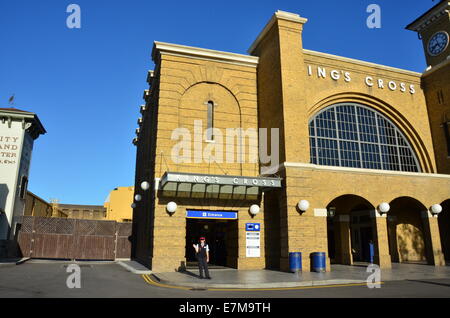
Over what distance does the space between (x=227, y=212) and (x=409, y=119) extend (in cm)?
1555

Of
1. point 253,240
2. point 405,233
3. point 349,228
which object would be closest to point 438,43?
point 405,233

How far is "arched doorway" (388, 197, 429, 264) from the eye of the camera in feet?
81.6

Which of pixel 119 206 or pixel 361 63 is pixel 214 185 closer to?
pixel 361 63

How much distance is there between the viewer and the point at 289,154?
18.4 m

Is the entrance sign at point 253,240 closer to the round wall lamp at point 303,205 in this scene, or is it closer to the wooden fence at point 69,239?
the round wall lamp at point 303,205

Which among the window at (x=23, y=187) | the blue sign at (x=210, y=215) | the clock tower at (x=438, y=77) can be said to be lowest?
the blue sign at (x=210, y=215)

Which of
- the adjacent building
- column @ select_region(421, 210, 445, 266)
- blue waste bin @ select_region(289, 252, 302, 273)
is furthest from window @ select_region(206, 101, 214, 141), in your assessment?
the adjacent building

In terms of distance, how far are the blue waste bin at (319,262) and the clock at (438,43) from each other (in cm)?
2058

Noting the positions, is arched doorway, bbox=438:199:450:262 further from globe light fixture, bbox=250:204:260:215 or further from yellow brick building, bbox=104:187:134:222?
yellow brick building, bbox=104:187:134:222

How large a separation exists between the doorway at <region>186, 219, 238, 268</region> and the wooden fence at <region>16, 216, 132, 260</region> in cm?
709

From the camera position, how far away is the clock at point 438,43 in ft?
89.6

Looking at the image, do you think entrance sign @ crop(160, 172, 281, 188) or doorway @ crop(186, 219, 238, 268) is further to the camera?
doorway @ crop(186, 219, 238, 268)

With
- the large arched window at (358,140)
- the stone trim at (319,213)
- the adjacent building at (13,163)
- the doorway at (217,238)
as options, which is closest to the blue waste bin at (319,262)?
the stone trim at (319,213)

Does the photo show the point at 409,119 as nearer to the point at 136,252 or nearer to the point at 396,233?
the point at 396,233
